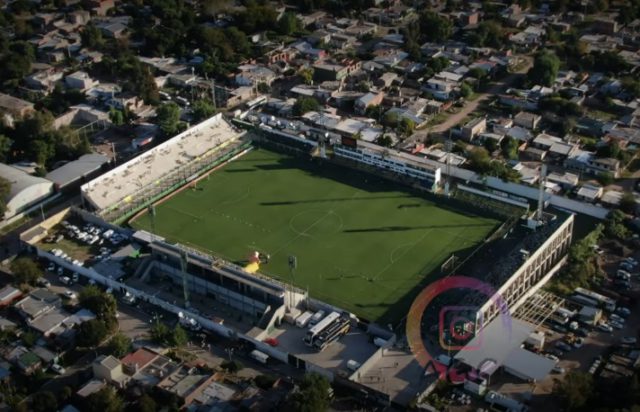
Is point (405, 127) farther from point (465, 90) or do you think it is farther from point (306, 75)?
point (306, 75)

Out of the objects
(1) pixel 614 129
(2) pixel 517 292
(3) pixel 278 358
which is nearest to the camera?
(3) pixel 278 358

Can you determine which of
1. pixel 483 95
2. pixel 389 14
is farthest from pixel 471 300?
pixel 389 14

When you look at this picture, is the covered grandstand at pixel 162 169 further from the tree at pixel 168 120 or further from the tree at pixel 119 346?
the tree at pixel 119 346

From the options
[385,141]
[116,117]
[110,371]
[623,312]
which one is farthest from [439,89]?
[110,371]

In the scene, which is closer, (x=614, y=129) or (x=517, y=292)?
(x=517, y=292)

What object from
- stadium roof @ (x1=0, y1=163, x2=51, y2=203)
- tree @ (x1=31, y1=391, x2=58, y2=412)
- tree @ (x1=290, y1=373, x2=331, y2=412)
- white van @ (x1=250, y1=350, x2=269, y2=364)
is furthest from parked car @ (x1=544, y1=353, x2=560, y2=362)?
stadium roof @ (x1=0, y1=163, x2=51, y2=203)

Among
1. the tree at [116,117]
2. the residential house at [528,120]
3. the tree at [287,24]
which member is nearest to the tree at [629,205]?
the residential house at [528,120]

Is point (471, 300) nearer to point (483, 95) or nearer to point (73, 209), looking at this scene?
point (73, 209)
